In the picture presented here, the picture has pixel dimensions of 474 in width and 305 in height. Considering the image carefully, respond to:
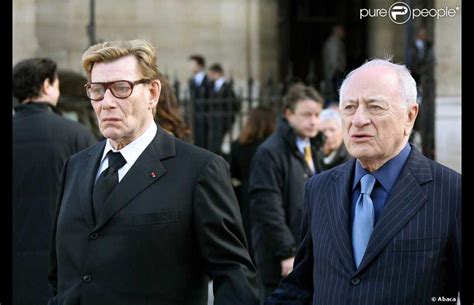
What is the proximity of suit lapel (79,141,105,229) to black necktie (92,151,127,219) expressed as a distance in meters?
0.02

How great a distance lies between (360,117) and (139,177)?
0.83 metres

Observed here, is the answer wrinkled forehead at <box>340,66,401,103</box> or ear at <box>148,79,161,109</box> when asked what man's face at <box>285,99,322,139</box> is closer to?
ear at <box>148,79,161,109</box>

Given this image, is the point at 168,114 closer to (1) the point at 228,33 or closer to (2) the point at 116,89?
(2) the point at 116,89

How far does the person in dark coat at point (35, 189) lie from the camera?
511cm

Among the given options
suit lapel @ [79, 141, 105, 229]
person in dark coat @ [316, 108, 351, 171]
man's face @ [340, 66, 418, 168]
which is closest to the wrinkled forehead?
man's face @ [340, 66, 418, 168]

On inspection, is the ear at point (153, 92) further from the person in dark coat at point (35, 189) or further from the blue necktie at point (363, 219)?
the person in dark coat at point (35, 189)

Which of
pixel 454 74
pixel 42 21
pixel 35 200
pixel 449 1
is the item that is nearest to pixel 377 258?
pixel 449 1

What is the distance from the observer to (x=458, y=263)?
306 centimetres

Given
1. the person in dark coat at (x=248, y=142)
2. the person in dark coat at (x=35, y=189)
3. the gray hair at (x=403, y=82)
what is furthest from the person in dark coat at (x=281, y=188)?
the gray hair at (x=403, y=82)

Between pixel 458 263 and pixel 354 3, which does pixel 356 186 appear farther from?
pixel 354 3

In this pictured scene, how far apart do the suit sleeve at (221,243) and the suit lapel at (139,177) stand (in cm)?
17

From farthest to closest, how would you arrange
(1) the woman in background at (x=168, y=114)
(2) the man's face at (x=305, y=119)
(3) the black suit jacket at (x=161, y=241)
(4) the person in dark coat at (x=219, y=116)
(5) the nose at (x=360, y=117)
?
1. (4) the person in dark coat at (x=219, y=116)
2. (2) the man's face at (x=305, y=119)
3. (1) the woman in background at (x=168, y=114)
4. (3) the black suit jacket at (x=161, y=241)
5. (5) the nose at (x=360, y=117)

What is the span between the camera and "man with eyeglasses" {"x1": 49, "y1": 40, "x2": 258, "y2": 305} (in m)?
3.35

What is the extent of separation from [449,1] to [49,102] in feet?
7.41
